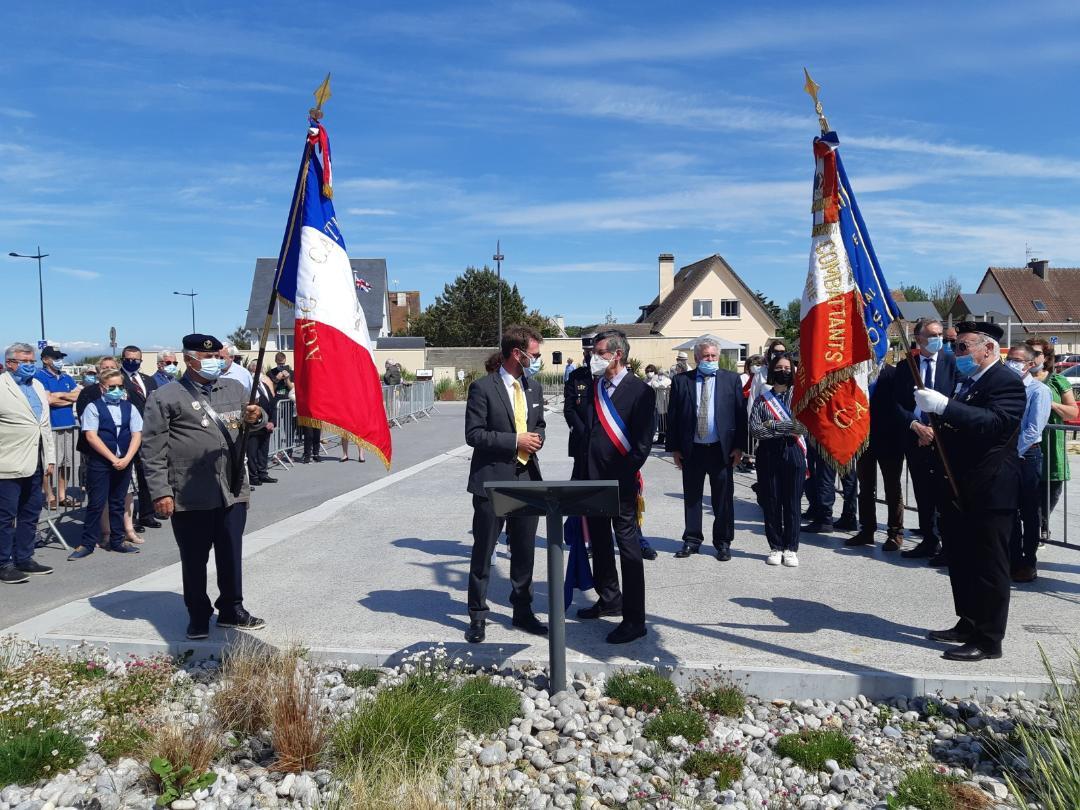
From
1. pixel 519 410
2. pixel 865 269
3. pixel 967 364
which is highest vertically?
pixel 865 269

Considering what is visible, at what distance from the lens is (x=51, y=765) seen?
4152 mm

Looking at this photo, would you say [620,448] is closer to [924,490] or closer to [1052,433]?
[924,490]

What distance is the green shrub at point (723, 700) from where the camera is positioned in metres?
4.86

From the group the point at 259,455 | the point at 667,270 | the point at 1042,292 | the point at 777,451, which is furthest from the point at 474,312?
the point at 777,451

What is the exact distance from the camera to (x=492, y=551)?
607cm

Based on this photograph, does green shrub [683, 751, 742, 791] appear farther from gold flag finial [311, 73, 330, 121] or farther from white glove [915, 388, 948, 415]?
gold flag finial [311, 73, 330, 121]

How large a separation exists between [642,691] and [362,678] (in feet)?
5.48

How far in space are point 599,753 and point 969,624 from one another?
293 centimetres

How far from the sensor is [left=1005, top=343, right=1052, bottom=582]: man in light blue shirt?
7.30 metres

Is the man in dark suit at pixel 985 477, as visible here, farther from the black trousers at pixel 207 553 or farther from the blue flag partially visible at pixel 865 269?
the black trousers at pixel 207 553

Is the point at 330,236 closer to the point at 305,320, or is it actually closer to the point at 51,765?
the point at 305,320

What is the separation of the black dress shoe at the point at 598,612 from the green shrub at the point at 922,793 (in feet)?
9.32

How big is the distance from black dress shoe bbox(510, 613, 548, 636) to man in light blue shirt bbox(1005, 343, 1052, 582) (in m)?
4.18

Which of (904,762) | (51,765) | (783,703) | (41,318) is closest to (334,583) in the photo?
(51,765)
